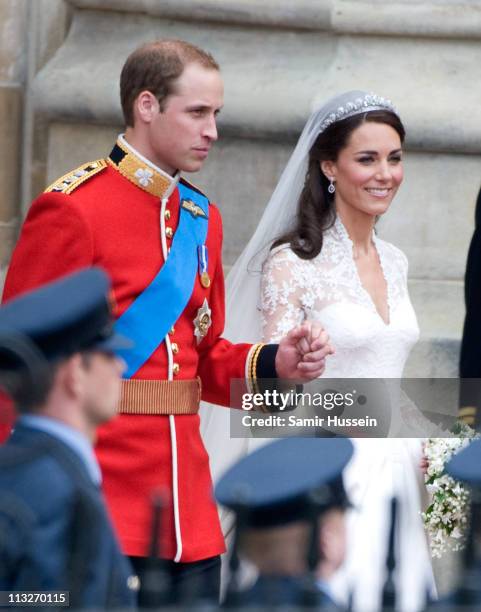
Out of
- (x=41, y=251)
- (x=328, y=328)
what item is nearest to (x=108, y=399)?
(x=41, y=251)

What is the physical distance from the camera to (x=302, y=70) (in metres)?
6.59

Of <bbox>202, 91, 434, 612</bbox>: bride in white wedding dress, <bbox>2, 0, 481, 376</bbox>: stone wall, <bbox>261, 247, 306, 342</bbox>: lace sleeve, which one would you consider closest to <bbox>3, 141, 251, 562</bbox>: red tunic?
<bbox>261, 247, 306, 342</bbox>: lace sleeve

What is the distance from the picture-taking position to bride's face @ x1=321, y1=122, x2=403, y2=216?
202 inches

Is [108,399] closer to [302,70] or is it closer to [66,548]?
[66,548]

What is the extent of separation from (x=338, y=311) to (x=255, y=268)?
0.35 metres

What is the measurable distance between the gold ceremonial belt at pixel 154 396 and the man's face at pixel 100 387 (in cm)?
161

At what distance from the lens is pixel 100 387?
267 cm

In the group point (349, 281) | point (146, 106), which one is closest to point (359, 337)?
point (349, 281)

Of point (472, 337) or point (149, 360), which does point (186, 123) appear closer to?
point (149, 360)

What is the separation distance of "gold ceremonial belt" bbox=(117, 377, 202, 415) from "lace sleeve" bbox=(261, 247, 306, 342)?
574mm

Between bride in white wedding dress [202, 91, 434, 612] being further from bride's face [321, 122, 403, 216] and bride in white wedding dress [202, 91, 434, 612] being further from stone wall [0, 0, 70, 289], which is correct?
stone wall [0, 0, 70, 289]

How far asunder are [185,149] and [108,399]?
5.91 ft

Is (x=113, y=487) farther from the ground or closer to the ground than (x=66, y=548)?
farther from the ground

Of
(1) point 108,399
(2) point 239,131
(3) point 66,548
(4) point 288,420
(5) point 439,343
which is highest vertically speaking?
(2) point 239,131
